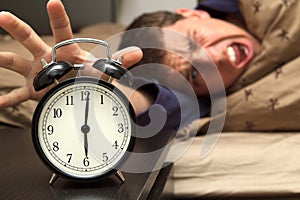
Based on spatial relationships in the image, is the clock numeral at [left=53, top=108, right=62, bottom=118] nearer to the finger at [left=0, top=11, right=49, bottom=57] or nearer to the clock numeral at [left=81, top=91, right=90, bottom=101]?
the clock numeral at [left=81, top=91, right=90, bottom=101]

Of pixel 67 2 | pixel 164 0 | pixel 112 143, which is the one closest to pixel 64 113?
pixel 112 143

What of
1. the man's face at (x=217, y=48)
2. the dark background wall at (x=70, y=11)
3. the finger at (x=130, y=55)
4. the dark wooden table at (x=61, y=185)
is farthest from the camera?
the dark background wall at (x=70, y=11)

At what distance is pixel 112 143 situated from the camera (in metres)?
0.65

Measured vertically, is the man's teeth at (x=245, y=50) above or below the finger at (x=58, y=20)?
below

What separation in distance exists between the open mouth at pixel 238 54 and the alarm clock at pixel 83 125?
2.21 feet

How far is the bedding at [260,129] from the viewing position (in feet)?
2.85

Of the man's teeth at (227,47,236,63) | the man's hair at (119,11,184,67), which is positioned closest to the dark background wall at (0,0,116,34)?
the man's hair at (119,11,184,67)

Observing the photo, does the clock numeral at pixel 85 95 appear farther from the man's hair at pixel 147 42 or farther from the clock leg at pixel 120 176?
the man's hair at pixel 147 42

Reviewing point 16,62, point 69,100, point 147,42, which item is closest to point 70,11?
point 147,42

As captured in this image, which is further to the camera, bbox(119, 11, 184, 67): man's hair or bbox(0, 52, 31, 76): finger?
bbox(119, 11, 184, 67): man's hair

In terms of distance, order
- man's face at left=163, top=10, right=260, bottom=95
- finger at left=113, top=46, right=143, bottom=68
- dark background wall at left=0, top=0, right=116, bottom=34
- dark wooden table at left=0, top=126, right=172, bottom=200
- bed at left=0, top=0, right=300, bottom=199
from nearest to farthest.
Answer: dark wooden table at left=0, top=126, right=172, bottom=200
finger at left=113, top=46, right=143, bottom=68
bed at left=0, top=0, right=300, bottom=199
man's face at left=163, top=10, right=260, bottom=95
dark background wall at left=0, top=0, right=116, bottom=34

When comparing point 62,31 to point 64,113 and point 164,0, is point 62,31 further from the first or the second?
point 164,0

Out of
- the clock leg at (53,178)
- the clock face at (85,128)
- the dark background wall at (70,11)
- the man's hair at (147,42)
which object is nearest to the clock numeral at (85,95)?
the clock face at (85,128)

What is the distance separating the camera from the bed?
864 mm
